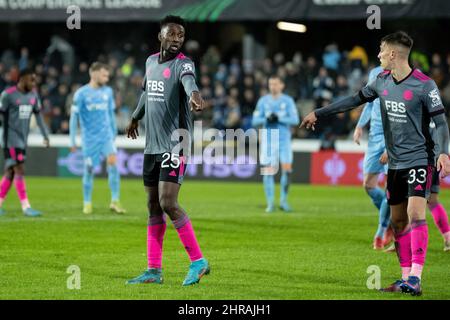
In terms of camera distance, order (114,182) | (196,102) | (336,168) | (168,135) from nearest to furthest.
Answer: (196,102) → (168,135) → (114,182) → (336,168)

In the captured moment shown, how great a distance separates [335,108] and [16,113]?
8.22 meters

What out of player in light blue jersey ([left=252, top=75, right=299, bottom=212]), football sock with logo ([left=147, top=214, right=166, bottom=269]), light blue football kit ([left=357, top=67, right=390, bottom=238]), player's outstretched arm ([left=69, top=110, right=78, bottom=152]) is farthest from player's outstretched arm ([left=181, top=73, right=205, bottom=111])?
player in light blue jersey ([left=252, top=75, right=299, bottom=212])

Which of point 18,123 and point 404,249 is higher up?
point 18,123

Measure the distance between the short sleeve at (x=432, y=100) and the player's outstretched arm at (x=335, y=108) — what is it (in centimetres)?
62

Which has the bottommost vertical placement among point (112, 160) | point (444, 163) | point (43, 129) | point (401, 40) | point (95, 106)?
point (112, 160)

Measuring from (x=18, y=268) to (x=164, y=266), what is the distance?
1615 millimetres

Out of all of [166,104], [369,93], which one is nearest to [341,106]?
[369,93]

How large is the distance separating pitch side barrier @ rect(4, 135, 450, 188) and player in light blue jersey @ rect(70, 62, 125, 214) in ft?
24.4

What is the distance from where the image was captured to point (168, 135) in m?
8.77

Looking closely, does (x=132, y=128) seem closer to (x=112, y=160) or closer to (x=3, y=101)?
(x=3, y=101)

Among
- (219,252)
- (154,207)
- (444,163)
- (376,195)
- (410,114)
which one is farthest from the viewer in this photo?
(376,195)

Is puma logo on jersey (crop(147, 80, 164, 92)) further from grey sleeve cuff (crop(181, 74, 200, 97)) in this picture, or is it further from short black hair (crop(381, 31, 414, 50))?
short black hair (crop(381, 31, 414, 50))

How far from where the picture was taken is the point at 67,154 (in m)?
24.5
